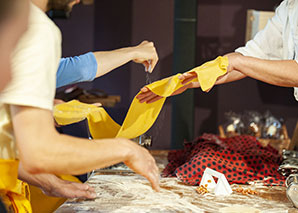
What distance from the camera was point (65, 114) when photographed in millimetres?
1883

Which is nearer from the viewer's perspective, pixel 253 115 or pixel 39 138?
pixel 39 138

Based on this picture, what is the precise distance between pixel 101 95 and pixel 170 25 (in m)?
1.46

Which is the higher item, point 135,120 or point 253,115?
point 135,120

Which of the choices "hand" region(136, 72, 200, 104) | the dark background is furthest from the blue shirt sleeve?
the dark background

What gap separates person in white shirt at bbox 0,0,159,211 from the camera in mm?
1078

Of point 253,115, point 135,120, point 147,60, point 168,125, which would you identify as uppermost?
point 147,60

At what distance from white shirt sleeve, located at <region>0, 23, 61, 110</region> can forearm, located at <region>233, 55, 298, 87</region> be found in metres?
1.02

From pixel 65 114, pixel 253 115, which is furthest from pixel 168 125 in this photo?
pixel 65 114

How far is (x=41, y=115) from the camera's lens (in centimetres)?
109

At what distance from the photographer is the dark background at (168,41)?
4.95 m

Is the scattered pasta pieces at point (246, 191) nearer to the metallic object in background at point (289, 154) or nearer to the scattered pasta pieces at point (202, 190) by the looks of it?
the scattered pasta pieces at point (202, 190)

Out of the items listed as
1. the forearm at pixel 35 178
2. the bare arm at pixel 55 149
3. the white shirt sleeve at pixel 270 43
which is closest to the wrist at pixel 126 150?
the bare arm at pixel 55 149

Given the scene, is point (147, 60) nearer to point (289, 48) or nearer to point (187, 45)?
point (289, 48)

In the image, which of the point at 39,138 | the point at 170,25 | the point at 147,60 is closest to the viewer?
the point at 39,138
